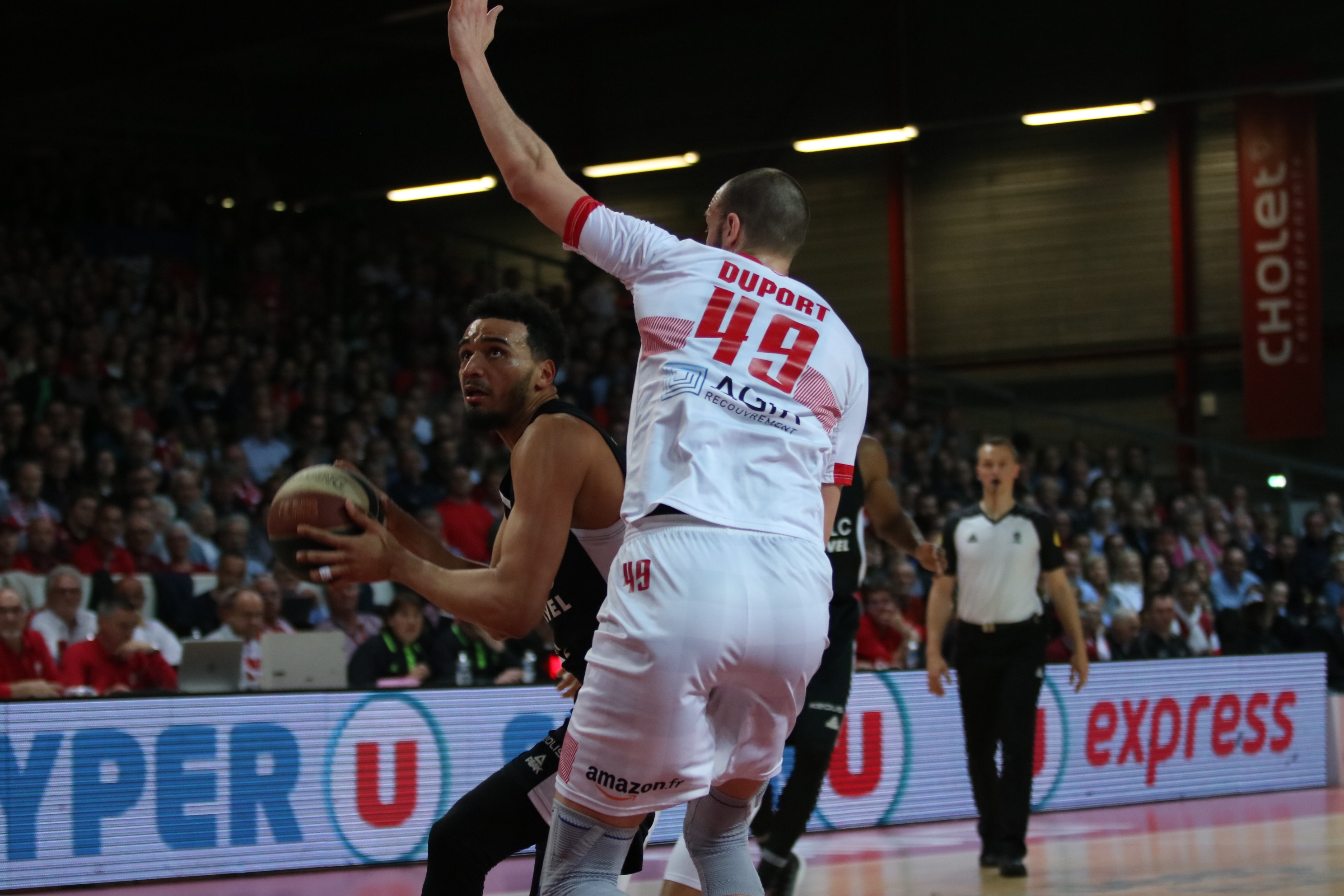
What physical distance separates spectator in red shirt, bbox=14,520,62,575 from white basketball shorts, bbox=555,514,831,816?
7937 mm

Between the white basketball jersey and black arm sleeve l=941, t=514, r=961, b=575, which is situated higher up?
the white basketball jersey

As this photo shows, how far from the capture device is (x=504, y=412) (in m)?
4.18

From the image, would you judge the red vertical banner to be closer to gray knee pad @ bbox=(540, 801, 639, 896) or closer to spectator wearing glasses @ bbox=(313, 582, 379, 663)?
spectator wearing glasses @ bbox=(313, 582, 379, 663)

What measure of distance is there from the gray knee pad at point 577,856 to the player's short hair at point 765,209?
1.38 m

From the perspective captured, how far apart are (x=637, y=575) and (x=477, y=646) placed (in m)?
7.41

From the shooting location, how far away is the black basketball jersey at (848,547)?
6754 millimetres

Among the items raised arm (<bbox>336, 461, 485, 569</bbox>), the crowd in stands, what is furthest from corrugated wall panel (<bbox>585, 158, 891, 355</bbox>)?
raised arm (<bbox>336, 461, 485, 569</bbox>)

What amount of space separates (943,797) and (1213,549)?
Answer: 26.8ft

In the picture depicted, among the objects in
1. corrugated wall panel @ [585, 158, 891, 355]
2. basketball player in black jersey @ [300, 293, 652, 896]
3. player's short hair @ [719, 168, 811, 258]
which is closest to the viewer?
basketball player in black jersey @ [300, 293, 652, 896]

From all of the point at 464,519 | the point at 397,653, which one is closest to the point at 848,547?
the point at 397,653

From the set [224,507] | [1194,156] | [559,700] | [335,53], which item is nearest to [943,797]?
[559,700]

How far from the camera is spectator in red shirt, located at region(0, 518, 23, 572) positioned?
10031 mm

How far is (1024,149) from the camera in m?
23.0

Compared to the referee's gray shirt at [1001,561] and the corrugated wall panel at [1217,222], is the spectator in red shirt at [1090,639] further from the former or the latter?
the corrugated wall panel at [1217,222]
